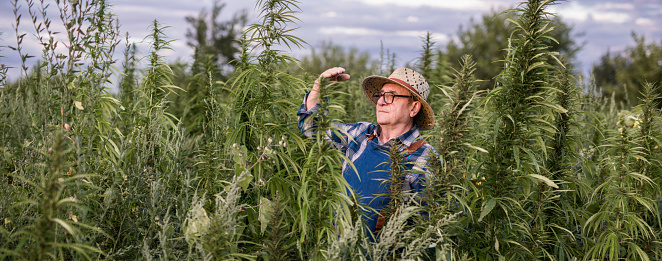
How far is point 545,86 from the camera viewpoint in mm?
2328

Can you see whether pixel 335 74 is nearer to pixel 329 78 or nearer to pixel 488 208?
pixel 329 78

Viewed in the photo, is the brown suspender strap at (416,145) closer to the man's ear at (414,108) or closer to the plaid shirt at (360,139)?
the plaid shirt at (360,139)

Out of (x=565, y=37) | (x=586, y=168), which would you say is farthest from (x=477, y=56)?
(x=586, y=168)

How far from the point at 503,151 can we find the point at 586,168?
3.59 ft

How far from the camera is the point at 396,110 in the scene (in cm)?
308

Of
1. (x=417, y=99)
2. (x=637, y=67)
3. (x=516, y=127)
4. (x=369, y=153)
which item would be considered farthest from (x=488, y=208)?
(x=637, y=67)

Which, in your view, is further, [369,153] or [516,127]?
[369,153]

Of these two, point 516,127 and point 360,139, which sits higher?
point 516,127

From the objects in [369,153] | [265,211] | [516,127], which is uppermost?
[516,127]

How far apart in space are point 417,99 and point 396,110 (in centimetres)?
24

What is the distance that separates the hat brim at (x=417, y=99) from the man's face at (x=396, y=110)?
2.5 inches

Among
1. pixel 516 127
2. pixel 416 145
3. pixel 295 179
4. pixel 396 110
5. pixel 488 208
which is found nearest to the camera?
pixel 488 208

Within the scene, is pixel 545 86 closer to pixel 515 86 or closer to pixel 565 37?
pixel 515 86

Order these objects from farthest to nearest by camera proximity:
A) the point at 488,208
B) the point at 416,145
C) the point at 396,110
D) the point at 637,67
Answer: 1. the point at 637,67
2. the point at 396,110
3. the point at 416,145
4. the point at 488,208
